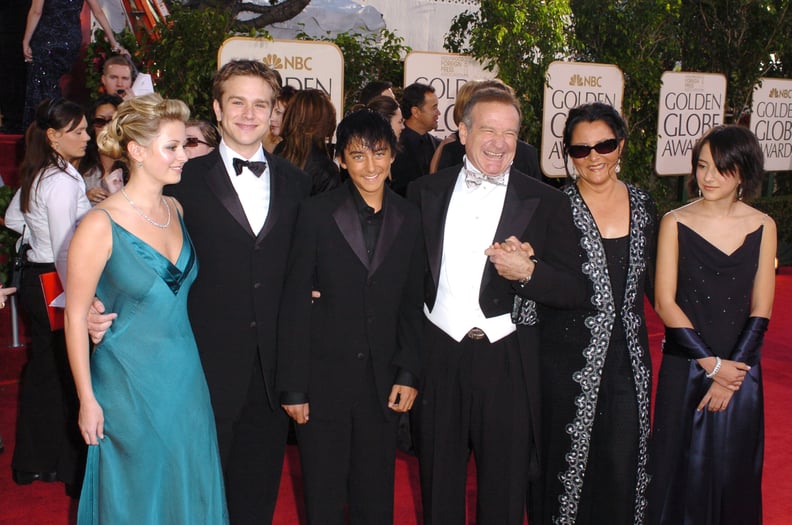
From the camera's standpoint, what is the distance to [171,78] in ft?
22.0

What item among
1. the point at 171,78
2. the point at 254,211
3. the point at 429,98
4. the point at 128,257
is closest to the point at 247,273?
the point at 254,211

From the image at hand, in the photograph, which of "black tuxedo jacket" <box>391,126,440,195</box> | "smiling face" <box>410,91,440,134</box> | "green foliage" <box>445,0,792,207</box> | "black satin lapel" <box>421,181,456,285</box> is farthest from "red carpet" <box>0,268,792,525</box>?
"green foliage" <box>445,0,792,207</box>

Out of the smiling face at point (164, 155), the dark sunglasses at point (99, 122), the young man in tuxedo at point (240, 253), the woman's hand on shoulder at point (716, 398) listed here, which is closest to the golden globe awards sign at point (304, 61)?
the dark sunglasses at point (99, 122)

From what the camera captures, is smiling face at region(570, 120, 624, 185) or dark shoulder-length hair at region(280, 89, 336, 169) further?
dark shoulder-length hair at region(280, 89, 336, 169)

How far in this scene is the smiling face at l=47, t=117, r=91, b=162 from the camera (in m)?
4.18

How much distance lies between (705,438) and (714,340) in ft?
1.29

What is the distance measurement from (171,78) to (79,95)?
2.14 metres

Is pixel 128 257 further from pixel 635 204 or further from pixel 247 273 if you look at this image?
pixel 635 204

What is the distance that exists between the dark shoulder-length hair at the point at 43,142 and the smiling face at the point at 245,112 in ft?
4.92

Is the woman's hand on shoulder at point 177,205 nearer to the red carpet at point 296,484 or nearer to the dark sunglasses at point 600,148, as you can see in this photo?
the dark sunglasses at point 600,148

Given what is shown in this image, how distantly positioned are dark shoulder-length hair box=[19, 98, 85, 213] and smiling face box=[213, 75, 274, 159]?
4.92 feet

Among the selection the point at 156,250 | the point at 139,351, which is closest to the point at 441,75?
the point at 156,250

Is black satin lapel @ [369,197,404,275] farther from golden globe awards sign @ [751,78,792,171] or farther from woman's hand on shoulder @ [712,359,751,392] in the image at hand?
golden globe awards sign @ [751,78,792,171]

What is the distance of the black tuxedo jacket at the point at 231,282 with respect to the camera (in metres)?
2.92
